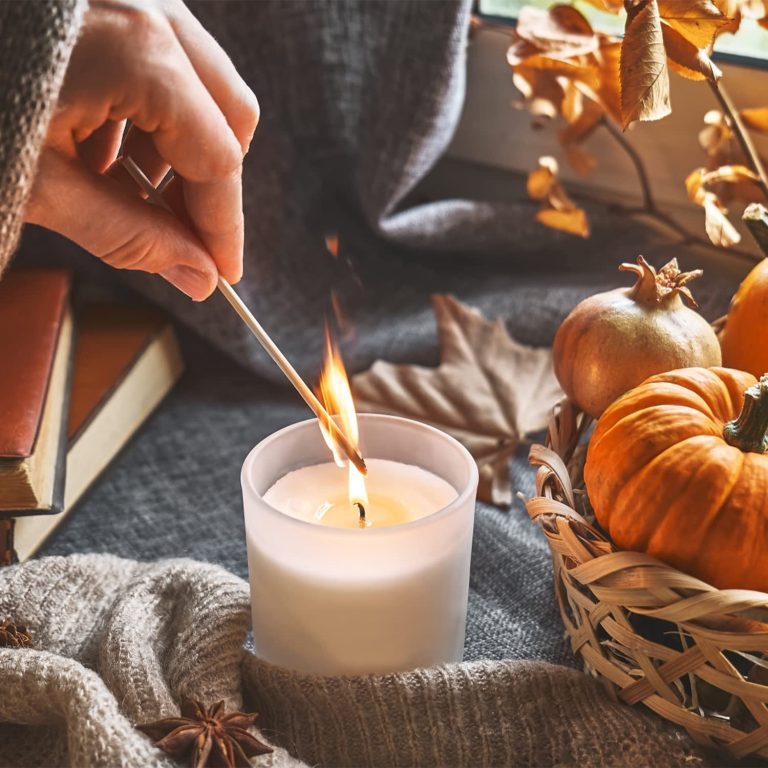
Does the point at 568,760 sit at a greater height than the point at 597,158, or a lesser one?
lesser

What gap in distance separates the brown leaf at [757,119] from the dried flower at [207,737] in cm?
63

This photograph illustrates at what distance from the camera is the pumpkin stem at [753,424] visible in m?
0.53

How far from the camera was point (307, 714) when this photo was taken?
1.82 feet

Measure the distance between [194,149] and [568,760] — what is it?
0.39 meters

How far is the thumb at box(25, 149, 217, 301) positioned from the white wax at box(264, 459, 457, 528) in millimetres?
142

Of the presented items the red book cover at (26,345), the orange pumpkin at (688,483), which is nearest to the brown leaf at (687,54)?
the orange pumpkin at (688,483)

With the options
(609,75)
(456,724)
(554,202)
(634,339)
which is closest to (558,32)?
(609,75)

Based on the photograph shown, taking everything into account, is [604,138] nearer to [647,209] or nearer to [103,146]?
[647,209]

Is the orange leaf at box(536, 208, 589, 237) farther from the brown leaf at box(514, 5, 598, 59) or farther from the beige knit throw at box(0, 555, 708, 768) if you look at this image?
the beige knit throw at box(0, 555, 708, 768)

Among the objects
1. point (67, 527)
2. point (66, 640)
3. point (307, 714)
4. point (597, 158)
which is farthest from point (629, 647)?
point (597, 158)

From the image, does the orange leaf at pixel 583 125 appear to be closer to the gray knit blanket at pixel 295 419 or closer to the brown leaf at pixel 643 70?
the gray knit blanket at pixel 295 419

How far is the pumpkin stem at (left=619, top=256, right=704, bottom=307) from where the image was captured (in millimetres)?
661

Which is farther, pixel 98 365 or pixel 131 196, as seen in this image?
pixel 98 365

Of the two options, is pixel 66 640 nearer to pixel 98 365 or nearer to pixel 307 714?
pixel 307 714
